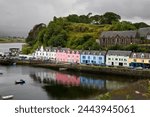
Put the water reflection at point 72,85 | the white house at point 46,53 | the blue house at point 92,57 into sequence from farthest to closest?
the white house at point 46,53, the blue house at point 92,57, the water reflection at point 72,85

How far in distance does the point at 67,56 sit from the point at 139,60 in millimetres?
10839

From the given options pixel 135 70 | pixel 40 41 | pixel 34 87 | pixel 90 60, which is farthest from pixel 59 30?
pixel 34 87

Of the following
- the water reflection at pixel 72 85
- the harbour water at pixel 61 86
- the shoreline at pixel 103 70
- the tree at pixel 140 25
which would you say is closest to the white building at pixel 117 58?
the shoreline at pixel 103 70

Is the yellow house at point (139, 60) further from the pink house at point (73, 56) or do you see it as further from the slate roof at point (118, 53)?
the pink house at point (73, 56)

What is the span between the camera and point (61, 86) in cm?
2238

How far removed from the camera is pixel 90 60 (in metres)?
34.6

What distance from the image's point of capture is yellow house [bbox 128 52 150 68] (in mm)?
29812

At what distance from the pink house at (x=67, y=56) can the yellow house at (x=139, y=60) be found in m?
7.82

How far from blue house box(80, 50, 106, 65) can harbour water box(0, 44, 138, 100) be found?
5.51 m

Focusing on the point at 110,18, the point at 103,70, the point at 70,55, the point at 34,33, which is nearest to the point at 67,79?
the point at 103,70

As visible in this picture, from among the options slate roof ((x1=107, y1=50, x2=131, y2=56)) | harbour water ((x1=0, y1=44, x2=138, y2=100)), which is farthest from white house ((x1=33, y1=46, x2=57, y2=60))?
harbour water ((x1=0, y1=44, x2=138, y2=100))

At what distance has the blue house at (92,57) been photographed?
33438mm

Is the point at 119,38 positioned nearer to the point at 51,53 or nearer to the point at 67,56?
the point at 67,56

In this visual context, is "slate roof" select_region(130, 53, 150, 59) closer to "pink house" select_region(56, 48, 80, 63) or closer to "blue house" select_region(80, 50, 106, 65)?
"blue house" select_region(80, 50, 106, 65)
